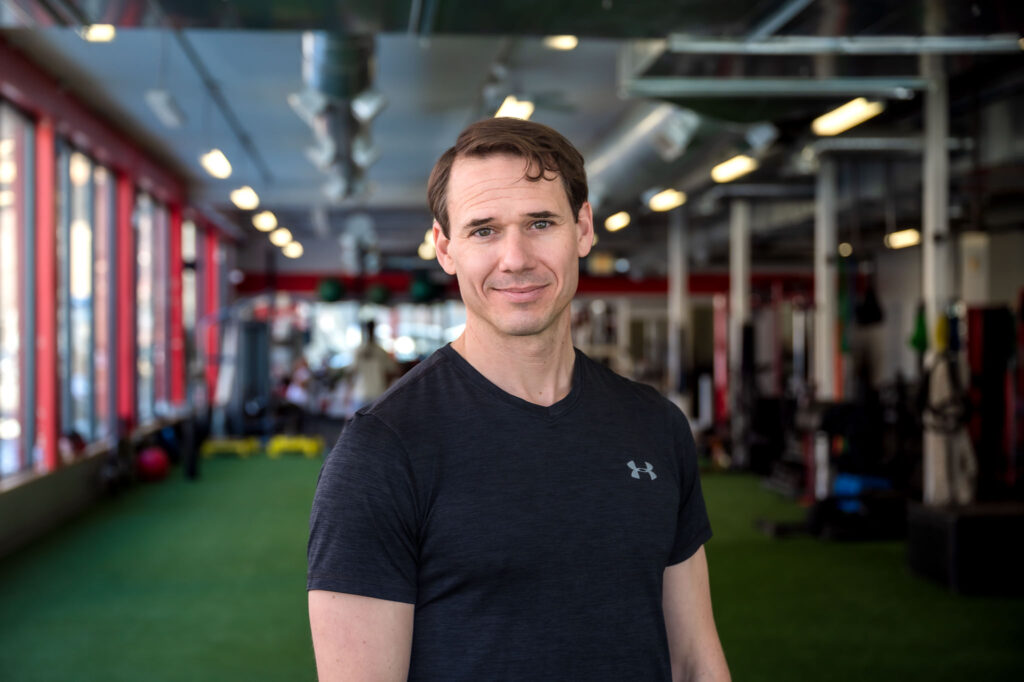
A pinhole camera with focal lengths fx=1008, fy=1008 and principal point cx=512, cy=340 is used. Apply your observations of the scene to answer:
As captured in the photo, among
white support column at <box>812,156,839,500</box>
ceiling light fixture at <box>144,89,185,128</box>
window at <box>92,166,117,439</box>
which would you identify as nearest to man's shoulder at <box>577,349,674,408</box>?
ceiling light fixture at <box>144,89,185,128</box>

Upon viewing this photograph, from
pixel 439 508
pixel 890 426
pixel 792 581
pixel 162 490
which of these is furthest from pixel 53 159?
pixel 439 508

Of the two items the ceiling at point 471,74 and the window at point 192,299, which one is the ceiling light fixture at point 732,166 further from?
the window at point 192,299

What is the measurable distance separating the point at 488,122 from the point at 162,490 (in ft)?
31.1

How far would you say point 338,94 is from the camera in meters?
6.01

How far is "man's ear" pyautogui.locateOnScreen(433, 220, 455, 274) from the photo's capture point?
1.42m

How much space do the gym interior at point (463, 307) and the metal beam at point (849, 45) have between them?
0.07ft

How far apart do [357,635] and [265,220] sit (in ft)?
45.4

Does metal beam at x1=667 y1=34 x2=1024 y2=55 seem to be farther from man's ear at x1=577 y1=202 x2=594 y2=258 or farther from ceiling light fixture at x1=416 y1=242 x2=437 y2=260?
ceiling light fixture at x1=416 y1=242 x2=437 y2=260

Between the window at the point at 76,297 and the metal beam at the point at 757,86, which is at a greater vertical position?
the metal beam at the point at 757,86

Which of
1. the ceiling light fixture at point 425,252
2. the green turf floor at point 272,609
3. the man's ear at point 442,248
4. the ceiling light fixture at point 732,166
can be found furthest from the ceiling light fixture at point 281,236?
the man's ear at point 442,248

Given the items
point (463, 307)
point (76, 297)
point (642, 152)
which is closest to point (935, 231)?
point (642, 152)

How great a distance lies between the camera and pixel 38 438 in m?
8.18

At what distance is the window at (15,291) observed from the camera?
7.43 m

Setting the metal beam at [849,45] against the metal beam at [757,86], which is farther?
the metal beam at [757,86]
